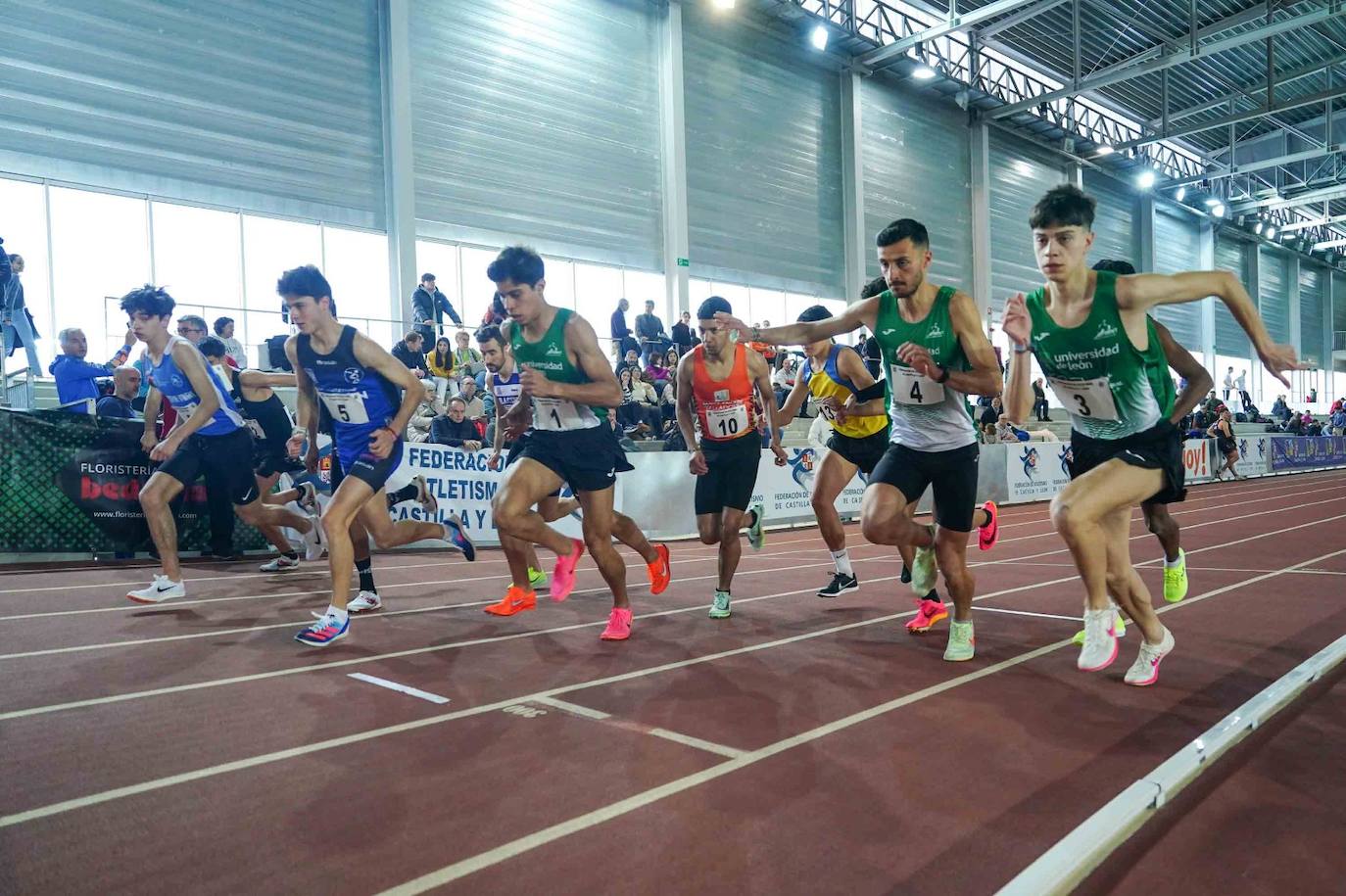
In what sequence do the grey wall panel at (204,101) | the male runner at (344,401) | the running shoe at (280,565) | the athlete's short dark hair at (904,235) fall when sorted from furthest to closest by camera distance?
the grey wall panel at (204,101) < the running shoe at (280,565) < the male runner at (344,401) < the athlete's short dark hair at (904,235)

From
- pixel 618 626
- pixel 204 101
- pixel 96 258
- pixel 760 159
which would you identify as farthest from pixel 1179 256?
pixel 618 626

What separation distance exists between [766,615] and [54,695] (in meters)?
3.85

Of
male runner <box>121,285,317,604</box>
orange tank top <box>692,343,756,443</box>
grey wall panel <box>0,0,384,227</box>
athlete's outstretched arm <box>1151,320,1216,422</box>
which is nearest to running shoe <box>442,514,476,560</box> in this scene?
male runner <box>121,285,317,604</box>

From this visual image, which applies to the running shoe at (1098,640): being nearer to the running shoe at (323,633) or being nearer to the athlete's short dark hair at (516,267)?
the athlete's short dark hair at (516,267)

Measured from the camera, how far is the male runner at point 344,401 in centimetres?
489

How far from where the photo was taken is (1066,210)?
151 inches

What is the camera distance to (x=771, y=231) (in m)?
22.2

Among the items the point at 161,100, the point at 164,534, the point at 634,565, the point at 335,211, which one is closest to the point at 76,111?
the point at 161,100

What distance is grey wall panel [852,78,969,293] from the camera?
24.3m

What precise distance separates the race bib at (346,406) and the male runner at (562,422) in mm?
944

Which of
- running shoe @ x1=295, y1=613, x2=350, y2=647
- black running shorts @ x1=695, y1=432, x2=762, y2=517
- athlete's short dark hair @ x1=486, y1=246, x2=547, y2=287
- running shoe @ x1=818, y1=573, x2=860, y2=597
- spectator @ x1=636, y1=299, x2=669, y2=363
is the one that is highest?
spectator @ x1=636, y1=299, x2=669, y2=363

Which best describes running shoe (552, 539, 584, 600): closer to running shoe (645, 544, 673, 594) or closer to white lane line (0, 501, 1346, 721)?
white lane line (0, 501, 1346, 721)

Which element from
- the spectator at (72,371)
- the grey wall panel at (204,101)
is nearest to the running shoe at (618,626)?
the spectator at (72,371)

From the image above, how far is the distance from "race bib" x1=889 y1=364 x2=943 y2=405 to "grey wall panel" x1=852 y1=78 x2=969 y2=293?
67.0ft
